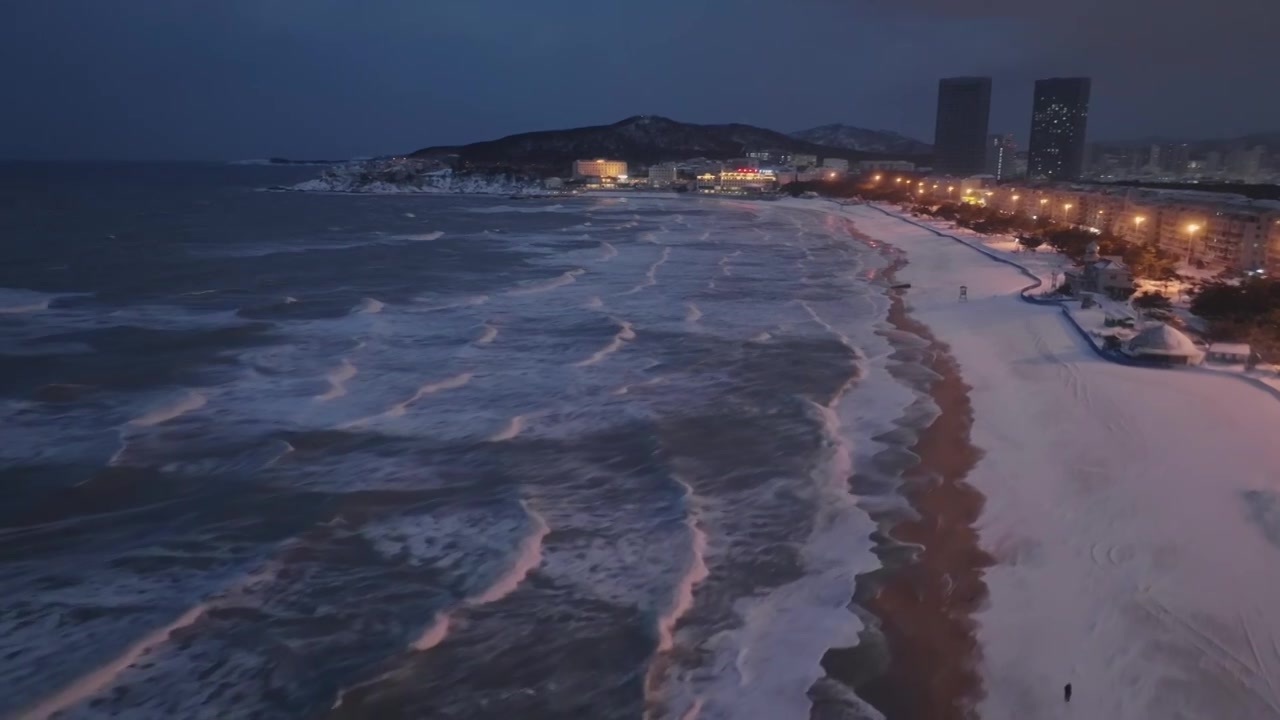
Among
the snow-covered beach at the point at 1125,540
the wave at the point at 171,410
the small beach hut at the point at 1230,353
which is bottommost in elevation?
the snow-covered beach at the point at 1125,540

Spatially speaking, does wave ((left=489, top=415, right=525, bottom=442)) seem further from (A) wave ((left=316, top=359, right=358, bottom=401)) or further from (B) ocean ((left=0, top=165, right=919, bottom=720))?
(A) wave ((left=316, top=359, right=358, bottom=401))

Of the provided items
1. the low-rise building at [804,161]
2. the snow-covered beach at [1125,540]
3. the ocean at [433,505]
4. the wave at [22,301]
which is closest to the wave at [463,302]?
the ocean at [433,505]

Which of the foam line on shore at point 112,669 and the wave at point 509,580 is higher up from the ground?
the foam line on shore at point 112,669

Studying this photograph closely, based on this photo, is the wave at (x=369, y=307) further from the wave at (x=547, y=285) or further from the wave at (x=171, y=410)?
the wave at (x=171, y=410)

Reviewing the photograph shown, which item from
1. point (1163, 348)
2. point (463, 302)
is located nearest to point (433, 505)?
point (1163, 348)

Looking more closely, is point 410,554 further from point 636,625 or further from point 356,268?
point 356,268

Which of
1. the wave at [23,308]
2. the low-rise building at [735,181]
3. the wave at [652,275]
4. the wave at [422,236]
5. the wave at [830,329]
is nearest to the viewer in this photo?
the wave at [830,329]

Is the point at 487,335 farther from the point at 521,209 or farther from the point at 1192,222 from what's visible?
the point at 521,209
